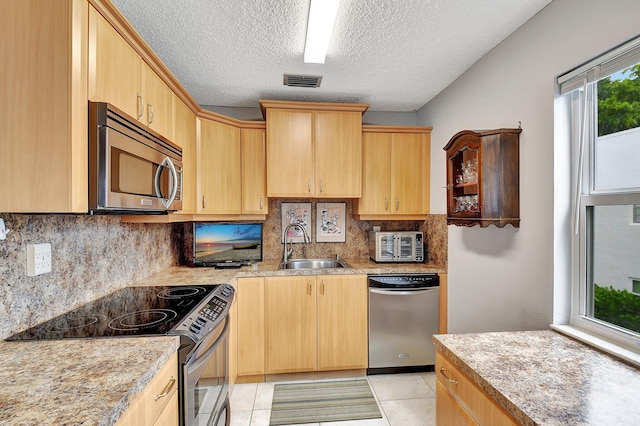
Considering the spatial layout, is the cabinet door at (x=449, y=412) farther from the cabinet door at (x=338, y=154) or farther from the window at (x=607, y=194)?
the cabinet door at (x=338, y=154)

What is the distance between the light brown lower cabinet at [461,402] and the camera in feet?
3.37

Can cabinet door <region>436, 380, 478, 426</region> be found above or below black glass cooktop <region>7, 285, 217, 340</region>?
below

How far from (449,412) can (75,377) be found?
1.39m

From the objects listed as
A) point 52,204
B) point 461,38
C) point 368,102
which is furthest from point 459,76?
point 52,204

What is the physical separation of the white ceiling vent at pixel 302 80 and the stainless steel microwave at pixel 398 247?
1.44 meters

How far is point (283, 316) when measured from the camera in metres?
2.54

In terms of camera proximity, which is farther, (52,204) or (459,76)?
(459,76)

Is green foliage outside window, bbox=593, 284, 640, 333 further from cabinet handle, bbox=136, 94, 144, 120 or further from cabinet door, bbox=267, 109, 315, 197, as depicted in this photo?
cabinet handle, bbox=136, 94, 144, 120

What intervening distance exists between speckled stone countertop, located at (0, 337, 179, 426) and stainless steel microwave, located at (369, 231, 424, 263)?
2.05 m

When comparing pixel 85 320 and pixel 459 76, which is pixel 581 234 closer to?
pixel 459 76

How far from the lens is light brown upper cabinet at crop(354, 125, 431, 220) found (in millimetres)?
2982

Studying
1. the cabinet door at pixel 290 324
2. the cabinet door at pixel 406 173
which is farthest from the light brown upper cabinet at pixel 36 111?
the cabinet door at pixel 406 173

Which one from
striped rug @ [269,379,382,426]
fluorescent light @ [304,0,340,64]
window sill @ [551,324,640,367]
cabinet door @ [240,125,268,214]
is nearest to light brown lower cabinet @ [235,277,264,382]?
striped rug @ [269,379,382,426]

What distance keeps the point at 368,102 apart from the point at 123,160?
7.70ft
